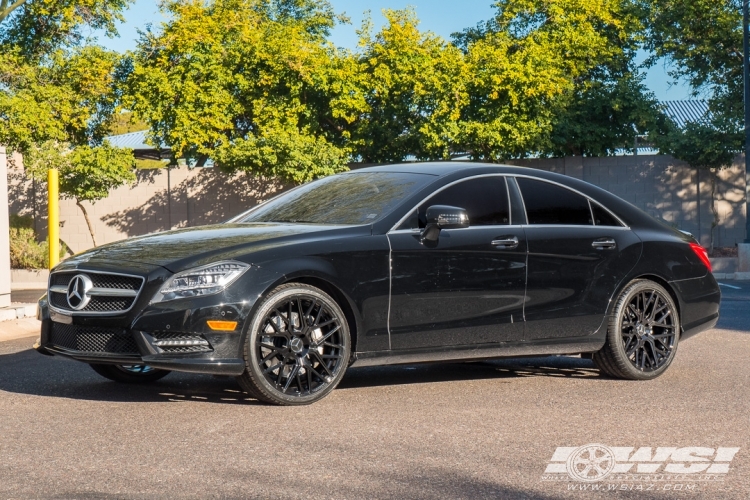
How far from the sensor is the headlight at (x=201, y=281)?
6.44m

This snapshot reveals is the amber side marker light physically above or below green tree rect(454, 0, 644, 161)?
below

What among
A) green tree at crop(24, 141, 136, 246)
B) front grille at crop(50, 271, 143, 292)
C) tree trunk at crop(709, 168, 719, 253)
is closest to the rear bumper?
front grille at crop(50, 271, 143, 292)

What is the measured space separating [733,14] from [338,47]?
10658 mm

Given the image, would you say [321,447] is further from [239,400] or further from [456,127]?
[456,127]

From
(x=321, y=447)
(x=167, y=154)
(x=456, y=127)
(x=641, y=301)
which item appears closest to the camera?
(x=321, y=447)

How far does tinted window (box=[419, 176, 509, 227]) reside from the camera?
7590 millimetres

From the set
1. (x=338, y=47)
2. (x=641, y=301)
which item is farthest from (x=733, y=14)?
(x=641, y=301)

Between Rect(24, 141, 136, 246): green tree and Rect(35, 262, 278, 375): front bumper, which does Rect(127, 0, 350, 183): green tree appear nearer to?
Rect(24, 141, 136, 246): green tree

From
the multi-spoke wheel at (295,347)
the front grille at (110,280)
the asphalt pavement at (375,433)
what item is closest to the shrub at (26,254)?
the asphalt pavement at (375,433)

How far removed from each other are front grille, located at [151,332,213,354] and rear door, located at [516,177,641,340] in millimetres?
2420

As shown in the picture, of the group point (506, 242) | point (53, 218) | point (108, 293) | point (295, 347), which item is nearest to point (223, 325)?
point (295, 347)

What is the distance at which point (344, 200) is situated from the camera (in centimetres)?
Result: 773

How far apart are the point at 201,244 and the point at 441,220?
1554 mm

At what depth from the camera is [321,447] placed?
5.63m
